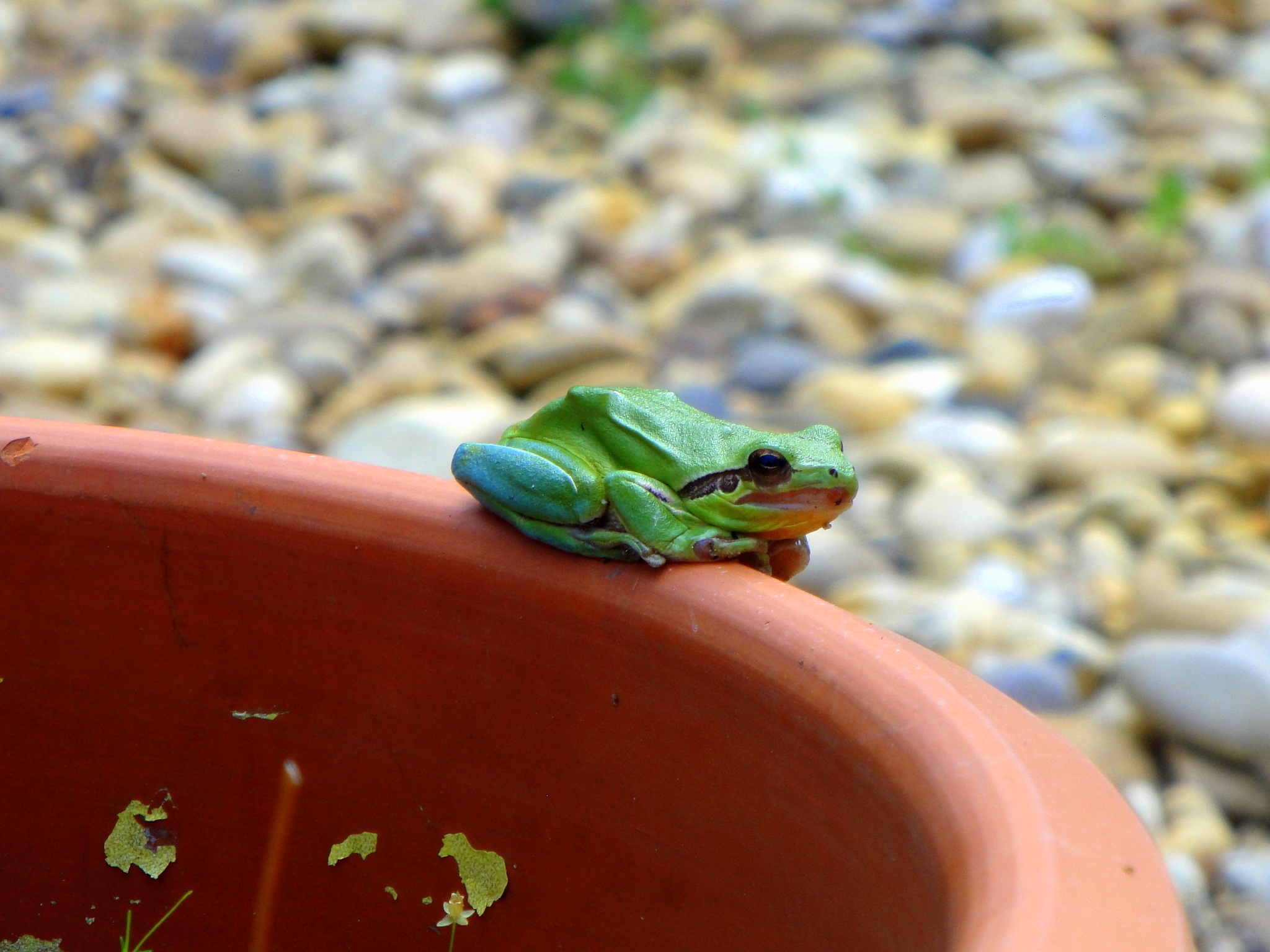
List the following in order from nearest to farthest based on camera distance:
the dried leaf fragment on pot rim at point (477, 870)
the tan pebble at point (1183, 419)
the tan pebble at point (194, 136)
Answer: the dried leaf fragment on pot rim at point (477, 870)
the tan pebble at point (1183, 419)
the tan pebble at point (194, 136)

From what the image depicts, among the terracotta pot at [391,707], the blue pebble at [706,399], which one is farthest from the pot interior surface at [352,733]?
the blue pebble at [706,399]

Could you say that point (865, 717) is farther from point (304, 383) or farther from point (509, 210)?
point (509, 210)

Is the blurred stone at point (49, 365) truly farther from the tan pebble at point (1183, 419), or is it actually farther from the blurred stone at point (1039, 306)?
the tan pebble at point (1183, 419)

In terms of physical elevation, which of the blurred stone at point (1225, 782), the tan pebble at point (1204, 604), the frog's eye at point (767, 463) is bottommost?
the blurred stone at point (1225, 782)

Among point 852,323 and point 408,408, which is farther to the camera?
point 852,323

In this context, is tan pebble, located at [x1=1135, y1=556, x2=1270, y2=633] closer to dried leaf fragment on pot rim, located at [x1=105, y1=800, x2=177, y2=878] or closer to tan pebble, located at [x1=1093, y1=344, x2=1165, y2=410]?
tan pebble, located at [x1=1093, y1=344, x2=1165, y2=410]

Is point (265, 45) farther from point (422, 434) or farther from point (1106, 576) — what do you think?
point (1106, 576)

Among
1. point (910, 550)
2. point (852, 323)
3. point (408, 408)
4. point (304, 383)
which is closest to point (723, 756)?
point (910, 550)
